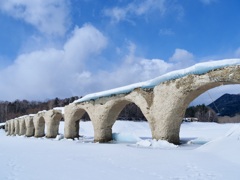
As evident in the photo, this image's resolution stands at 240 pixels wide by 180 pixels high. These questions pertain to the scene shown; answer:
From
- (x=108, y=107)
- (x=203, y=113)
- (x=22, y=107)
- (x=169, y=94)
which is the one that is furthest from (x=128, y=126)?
(x=22, y=107)

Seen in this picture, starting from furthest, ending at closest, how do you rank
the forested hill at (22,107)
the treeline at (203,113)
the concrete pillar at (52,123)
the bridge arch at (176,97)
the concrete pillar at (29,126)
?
the forested hill at (22,107)
the treeline at (203,113)
the concrete pillar at (29,126)
the concrete pillar at (52,123)
the bridge arch at (176,97)

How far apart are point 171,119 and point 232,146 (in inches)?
126

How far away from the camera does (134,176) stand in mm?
4184

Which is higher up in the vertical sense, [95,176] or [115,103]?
[115,103]

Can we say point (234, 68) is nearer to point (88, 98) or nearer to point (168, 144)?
point (168, 144)

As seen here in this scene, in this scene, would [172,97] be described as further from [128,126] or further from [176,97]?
[128,126]

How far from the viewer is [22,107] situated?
6378 cm

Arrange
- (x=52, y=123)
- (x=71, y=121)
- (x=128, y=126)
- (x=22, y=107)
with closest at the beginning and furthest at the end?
1. (x=71, y=121)
2. (x=52, y=123)
3. (x=128, y=126)
4. (x=22, y=107)

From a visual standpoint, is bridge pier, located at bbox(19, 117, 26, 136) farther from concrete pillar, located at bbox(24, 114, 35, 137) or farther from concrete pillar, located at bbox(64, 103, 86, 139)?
concrete pillar, located at bbox(64, 103, 86, 139)

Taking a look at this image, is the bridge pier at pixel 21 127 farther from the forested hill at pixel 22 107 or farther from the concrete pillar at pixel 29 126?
the forested hill at pixel 22 107

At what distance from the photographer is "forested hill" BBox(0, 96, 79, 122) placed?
187 ft

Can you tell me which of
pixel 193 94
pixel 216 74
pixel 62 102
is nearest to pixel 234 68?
pixel 216 74

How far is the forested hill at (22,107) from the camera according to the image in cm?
5712

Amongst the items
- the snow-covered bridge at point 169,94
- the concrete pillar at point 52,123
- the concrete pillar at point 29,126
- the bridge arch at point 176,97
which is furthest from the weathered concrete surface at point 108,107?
the concrete pillar at point 29,126
